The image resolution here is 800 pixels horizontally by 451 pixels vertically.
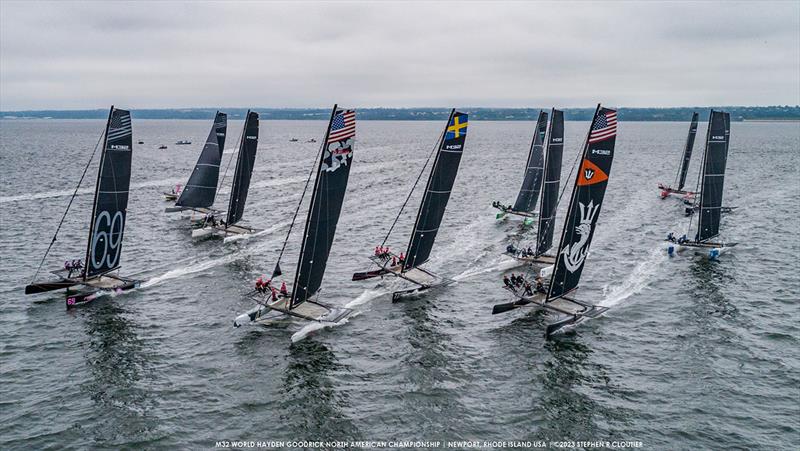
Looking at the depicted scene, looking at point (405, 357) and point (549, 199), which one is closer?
point (405, 357)

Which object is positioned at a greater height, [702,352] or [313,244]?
[313,244]

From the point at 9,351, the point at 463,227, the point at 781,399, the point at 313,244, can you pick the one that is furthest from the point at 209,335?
the point at 463,227

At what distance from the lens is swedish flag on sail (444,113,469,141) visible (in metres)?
39.9

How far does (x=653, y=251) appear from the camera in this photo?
54.7 meters

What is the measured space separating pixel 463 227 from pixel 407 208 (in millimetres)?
15386

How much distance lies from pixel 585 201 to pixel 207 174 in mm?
44855

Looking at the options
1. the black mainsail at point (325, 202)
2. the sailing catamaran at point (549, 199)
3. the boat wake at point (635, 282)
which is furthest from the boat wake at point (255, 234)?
the boat wake at point (635, 282)

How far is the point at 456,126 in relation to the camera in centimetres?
4041

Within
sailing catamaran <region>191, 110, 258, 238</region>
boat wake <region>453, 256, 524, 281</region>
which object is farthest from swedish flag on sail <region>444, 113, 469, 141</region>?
sailing catamaran <region>191, 110, 258, 238</region>

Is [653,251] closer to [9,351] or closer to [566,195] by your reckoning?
[566,195]

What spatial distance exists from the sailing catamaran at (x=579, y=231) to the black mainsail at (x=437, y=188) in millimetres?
8274

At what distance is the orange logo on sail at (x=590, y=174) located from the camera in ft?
112

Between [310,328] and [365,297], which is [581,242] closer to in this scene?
[365,297]

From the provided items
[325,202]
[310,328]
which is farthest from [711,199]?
[310,328]
